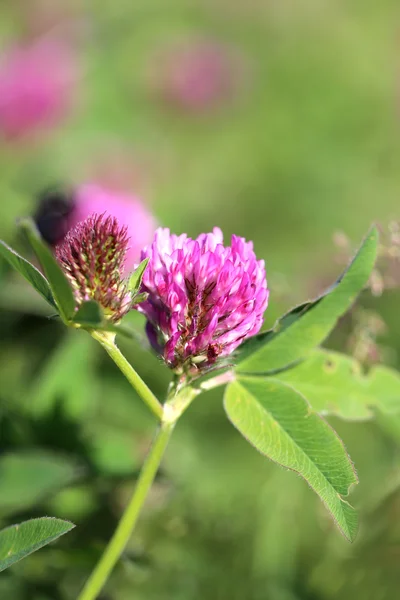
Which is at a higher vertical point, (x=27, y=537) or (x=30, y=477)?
(x=27, y=537)

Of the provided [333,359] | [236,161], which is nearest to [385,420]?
[333,359]

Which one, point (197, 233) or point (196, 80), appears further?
point (196, 80)

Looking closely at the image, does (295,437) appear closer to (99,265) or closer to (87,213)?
(99,265)

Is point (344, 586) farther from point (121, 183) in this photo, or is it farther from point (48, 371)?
point (121, 183)

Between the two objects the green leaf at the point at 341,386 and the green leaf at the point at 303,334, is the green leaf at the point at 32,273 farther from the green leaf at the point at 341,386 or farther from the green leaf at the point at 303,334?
the green leaf at the point at 341,386

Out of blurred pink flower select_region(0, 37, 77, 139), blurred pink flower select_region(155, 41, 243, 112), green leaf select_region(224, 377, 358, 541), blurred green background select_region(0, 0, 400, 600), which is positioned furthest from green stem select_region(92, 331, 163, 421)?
blurred pink flower select_region(155, 41, 243, 112)

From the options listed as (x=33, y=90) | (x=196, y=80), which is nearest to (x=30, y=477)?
(x=33, y=90)

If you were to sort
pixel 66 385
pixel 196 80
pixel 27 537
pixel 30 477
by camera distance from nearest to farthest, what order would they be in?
pixel 27 537 < pixel 30 477 < pixel 66 385 < pixel 196 80

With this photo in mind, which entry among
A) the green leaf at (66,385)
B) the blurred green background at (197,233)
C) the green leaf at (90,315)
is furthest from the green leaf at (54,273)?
the green leaf at (66,385)
